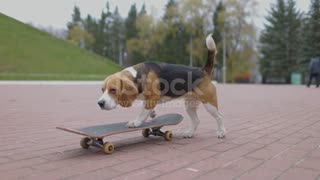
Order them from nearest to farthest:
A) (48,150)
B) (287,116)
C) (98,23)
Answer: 1. (48,150)
2. (287,116)
3. (98,23)

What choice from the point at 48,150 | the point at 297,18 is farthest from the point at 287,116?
the point at 297,18

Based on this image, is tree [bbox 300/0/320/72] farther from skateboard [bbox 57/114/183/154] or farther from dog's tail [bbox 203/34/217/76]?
skateboard [bbox 57/114/183/154]

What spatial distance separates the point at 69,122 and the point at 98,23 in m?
73.2

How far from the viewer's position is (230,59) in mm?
47750

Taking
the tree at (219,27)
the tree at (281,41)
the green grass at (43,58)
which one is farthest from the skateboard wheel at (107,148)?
the tree at (219,27)

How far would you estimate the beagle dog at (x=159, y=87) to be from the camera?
398 centimetres

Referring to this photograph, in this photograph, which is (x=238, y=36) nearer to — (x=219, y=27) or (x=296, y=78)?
(x=219, y=27)

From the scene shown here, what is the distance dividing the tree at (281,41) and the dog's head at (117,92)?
139 feet

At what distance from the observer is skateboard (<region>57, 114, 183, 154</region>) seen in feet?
12.6

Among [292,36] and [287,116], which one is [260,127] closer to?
[287,116]

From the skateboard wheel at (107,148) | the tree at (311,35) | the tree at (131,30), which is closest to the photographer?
the skateboard wheel at (107,148)


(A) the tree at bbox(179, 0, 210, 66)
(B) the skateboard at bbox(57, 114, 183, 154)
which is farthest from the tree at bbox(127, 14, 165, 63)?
(B) the skateboard at bbox(57, 114, 183, 154)

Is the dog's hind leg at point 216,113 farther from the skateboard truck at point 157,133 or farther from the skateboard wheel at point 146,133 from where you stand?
the skateboard wheel at point 146,133

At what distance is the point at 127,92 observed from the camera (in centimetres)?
406
